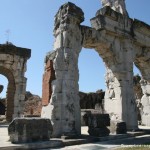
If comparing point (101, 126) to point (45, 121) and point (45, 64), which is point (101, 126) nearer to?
point (45, 121)

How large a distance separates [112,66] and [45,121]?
4567 mm

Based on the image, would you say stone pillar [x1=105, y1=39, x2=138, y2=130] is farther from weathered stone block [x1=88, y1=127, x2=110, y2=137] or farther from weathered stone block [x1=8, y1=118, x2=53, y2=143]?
weathered stone block [x1=8, y1=118, x2=53, y2=143]

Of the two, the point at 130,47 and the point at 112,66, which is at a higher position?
the point at 130,47

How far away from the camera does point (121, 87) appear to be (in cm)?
935

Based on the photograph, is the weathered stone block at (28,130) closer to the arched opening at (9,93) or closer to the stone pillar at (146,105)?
the stone pillar at (146,105)

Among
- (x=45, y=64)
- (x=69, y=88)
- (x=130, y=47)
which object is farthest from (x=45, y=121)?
(x=130, y=47)

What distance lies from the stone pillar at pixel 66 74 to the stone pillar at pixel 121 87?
2143mm

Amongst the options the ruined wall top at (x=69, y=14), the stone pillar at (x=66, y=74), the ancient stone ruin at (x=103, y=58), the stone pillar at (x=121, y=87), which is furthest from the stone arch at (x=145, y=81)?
the stone pillar at (x=66, y=74)

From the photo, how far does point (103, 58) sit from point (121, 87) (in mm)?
1470

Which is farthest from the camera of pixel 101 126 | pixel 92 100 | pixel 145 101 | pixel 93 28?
pixel 92 100

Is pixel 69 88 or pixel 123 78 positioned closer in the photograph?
pixel 69 88

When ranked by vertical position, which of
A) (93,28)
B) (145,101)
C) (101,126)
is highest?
(93,28)

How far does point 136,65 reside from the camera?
1205 centimetres

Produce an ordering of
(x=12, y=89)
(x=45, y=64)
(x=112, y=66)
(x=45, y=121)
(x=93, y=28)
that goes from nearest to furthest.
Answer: (x=45, y=121) < (x=45, y=64) < (x=93, y=28) < (x=112, y=66) < (x=12, y=89)
